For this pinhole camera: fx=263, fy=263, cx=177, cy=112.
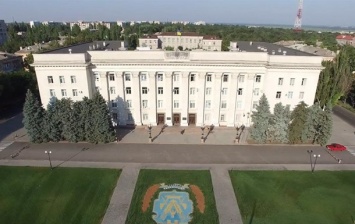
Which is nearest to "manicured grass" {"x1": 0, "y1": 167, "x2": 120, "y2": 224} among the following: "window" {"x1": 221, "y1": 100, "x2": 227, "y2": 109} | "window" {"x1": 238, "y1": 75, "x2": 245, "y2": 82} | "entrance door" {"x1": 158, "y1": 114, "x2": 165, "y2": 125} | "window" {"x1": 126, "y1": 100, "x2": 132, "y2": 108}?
"window" {"x1": 126, "y1": 100, "x2": 132, "y2": 108}

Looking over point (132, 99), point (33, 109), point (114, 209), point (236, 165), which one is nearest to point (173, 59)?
point (132, 99)

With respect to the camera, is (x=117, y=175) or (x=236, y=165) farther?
(x=236, y=165)

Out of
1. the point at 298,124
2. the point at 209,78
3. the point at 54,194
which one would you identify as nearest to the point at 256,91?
the point at 209,78

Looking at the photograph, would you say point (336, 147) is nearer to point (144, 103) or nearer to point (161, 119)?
point (161, 119)

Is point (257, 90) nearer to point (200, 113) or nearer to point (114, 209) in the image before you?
point (200, 113)

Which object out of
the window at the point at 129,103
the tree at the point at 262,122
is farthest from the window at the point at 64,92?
the tree at the point at 262,122

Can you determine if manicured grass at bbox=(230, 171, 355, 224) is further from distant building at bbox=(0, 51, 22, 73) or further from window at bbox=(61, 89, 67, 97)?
distant building at bbox=(0, 51, 22, 73)
